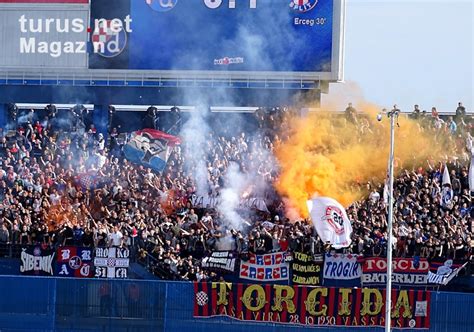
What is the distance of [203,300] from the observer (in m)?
32.5

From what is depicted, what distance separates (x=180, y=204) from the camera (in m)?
35.7

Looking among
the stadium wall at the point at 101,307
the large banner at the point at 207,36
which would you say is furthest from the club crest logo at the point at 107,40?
the stadium wall at the point at 101,307

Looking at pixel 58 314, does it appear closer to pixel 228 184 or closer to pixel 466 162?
pixel 228 184

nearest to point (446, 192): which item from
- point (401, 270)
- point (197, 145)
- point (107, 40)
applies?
point (401, 270)

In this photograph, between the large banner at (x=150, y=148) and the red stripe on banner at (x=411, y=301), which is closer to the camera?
the red stripe on banner at (x=411, y=301)

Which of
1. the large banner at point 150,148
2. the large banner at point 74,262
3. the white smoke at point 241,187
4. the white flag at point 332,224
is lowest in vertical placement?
the large banner at point 74,262

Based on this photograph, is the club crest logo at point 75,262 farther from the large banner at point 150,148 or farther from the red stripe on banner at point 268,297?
the large banner at point 150,148

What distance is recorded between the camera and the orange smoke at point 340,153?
36406mm

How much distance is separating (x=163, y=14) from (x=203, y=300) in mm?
10512

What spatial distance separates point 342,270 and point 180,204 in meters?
5.12

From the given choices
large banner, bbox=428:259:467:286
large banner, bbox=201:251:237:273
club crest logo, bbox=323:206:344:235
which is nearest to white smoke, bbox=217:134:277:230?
large banner, bbox=201:251:237:273

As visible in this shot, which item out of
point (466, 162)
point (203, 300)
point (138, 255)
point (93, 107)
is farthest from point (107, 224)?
point (466, 162)

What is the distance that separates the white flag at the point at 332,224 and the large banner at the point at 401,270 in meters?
0.80

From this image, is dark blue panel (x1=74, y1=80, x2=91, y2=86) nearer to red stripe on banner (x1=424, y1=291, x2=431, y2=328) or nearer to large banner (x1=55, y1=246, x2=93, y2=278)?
large banner (x1=55, y1=246, x2=93, y2=278)
